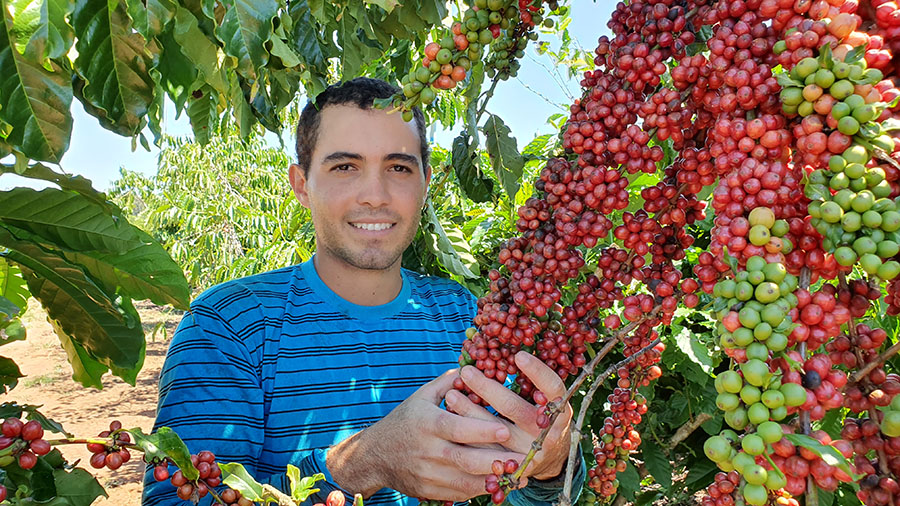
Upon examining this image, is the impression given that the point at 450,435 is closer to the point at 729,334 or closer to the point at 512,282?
the point at 512,282

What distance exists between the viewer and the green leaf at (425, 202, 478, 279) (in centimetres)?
260

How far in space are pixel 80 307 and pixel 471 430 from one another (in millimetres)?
800

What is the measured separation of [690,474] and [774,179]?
2.47 m

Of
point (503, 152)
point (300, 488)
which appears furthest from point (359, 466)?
point (503, 152)

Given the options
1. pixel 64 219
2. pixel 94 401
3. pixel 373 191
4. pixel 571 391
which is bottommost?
pixel 571 391

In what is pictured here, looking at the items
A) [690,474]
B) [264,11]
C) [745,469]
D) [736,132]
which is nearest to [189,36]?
[264,11]

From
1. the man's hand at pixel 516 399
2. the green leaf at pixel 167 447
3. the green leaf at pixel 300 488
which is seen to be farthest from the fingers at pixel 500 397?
the green leaf at pixel 167 447

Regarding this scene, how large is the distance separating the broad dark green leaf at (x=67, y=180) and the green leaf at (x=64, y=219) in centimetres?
3

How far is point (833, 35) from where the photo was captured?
0.63 meters

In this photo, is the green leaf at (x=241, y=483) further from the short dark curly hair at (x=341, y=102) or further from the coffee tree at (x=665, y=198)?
the short dark curly hair at (x=341, y=102)

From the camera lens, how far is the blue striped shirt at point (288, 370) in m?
2.03

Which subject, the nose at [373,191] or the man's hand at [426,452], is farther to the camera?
the nose at [373,191]

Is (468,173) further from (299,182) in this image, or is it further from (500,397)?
(299,182)

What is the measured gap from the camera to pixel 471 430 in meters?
1.14
